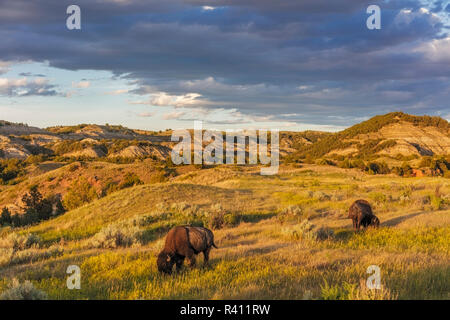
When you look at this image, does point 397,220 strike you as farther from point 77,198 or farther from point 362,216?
point 77,198

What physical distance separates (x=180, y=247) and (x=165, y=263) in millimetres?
449

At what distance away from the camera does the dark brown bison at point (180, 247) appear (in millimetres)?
7349

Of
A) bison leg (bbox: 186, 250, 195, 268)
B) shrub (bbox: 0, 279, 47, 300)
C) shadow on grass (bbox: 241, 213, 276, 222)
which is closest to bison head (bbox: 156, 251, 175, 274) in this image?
bison leg (bbox: 186, 250, 195, 268)

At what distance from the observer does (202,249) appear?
7.59 m

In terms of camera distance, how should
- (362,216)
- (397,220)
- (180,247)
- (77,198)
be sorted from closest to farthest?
(180,247) → (362,216) → (397,220) → (77,198)

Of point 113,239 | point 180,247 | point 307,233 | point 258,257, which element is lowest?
point 113,239

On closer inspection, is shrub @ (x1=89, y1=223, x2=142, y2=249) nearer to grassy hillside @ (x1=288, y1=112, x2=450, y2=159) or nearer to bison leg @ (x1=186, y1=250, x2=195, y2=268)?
bison leg @ (x1=186, y1=250, x2=195, y2=268)

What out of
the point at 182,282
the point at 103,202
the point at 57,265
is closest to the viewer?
the point at 182,282

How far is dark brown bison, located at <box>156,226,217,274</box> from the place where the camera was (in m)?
7.35

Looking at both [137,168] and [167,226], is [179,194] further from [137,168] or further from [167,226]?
[137,168]

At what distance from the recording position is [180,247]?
24.3 ft

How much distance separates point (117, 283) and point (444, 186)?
30.5 m

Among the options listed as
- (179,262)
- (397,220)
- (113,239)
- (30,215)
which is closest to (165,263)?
(179,262)
